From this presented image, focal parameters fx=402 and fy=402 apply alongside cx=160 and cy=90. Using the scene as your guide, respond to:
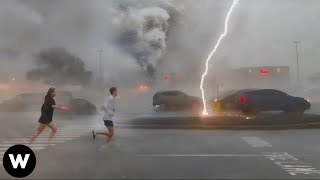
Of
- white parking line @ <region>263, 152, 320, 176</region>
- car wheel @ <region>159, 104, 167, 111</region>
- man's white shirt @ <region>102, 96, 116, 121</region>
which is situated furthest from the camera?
car wheel @ <region>159, 104, 167, 111</region>

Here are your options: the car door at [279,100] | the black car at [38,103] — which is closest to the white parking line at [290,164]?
the car door at [279,100]

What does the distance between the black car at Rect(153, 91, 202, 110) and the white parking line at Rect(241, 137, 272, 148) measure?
18082mm

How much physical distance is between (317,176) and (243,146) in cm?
392

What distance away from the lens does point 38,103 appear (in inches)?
1137

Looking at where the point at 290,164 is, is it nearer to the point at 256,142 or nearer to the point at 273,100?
the point at 256,142

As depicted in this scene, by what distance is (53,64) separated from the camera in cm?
3491

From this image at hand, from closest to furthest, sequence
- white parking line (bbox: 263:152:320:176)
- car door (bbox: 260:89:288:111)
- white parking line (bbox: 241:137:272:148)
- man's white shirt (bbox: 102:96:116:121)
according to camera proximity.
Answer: white parking line (bbox: 263:152:320:176), white parking line (bbox: 241:137:272:148), man's white shirt (bbox: 102:96:116:121), car door (bbox: 260:89:288:111)

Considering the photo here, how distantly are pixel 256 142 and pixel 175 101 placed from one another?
1945 centimetres

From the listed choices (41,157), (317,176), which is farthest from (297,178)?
(41,157)

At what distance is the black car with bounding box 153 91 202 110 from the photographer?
101 ft

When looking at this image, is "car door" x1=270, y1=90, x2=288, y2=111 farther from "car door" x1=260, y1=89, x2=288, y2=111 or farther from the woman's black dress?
the woman's black dress

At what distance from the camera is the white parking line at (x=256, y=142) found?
10906 mm

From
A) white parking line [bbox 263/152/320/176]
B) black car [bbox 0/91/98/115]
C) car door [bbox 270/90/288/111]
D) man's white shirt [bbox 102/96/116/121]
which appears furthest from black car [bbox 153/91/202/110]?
white parking line [bbox 263/152/320/176]

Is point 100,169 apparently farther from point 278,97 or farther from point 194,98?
point 194,98
